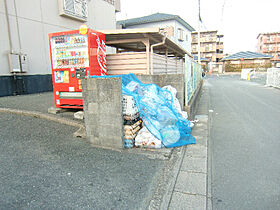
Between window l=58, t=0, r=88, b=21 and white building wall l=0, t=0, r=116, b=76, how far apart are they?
1.17 ft

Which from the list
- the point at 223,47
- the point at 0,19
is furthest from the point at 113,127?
the point at 223,47

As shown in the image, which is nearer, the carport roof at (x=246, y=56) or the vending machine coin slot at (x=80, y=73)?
the vending machine coin slot at (x=80, y=73)

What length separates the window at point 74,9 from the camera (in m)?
11.0

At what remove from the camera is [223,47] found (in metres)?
51.1

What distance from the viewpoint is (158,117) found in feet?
13.1

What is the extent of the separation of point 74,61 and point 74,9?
8.20 meters

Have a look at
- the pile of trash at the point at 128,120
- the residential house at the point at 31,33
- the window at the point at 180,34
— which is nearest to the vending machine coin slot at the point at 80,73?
the pile of trash at the point at 128,120

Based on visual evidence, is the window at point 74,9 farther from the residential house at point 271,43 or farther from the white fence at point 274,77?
the residential house at point 271,43

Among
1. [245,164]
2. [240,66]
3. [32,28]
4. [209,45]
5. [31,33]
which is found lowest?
[245,164]

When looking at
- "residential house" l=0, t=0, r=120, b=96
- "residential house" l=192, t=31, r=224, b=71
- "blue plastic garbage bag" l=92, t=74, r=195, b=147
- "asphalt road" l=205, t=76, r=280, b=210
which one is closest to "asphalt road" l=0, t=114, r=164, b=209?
"blue plastic garbage bag" l=92, t=74, r=195, b=147

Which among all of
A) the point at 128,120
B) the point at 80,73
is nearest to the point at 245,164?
the point at 128,120

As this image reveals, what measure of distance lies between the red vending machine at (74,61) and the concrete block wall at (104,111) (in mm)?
1585

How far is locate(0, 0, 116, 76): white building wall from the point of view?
28.4 feet

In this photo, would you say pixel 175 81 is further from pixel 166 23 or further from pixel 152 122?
pixel 166 23
